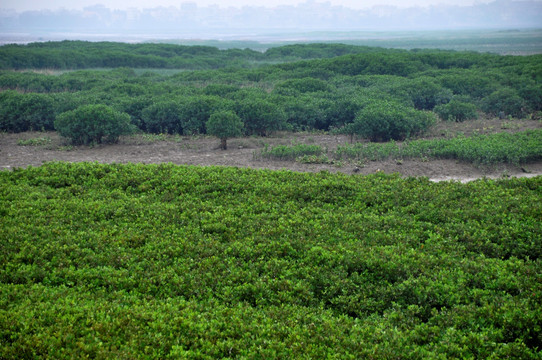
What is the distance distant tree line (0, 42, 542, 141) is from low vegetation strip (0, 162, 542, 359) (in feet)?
23.3

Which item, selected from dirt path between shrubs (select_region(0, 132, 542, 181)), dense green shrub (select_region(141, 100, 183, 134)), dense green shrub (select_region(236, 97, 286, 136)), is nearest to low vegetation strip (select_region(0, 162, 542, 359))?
dirt path between shrubs (select_region(0, 132, 542, 181))

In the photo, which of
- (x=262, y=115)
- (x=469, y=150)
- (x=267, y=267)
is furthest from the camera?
(x=262, y=115)

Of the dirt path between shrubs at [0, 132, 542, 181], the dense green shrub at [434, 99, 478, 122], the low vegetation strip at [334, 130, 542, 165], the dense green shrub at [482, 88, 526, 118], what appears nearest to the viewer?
the dirt path between shrubs at [0, 132, 542, 181]

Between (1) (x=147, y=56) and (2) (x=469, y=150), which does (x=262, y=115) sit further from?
(1) (x=147, y=56)

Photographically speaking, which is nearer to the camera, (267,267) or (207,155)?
(267,267)

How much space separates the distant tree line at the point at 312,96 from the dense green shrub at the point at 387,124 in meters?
0.03

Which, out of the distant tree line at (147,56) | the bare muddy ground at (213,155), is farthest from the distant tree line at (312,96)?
the distant tree line at (147,56)

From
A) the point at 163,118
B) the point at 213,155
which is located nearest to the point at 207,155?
the point at 213,155

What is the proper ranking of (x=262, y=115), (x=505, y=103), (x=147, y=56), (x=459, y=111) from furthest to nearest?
1. (x=147, y=56)
2. (x=505, y=103)
3. (x=459, y=111)
4. (x=262, y=115)

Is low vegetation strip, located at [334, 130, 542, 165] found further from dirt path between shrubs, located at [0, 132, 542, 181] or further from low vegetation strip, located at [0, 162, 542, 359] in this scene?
low vegetation strip, located at [0, 162, 542, 359]

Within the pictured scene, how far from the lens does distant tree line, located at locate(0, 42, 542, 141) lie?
16.7 metres

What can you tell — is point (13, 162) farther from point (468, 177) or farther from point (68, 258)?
point (468, 177)

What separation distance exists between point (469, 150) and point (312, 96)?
30.1 ft

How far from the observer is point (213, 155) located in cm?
1402
